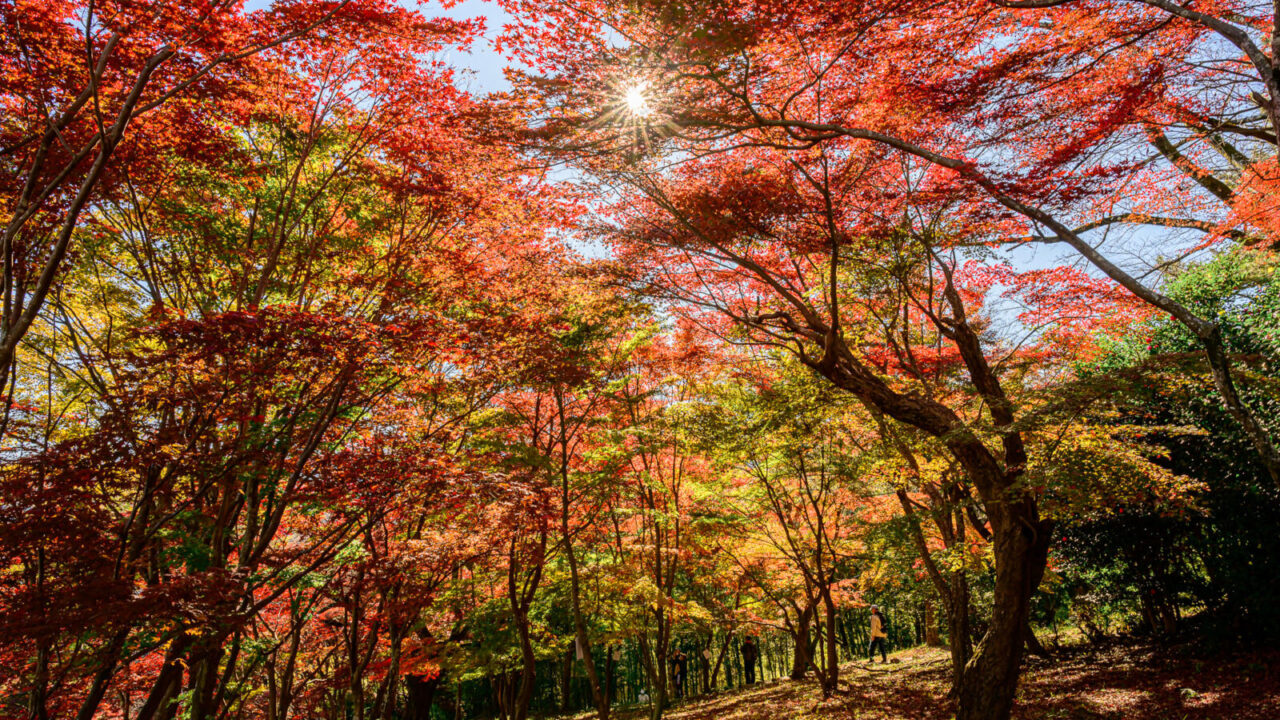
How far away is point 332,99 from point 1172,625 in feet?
45.0

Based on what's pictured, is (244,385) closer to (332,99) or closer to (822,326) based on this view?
(332,99)

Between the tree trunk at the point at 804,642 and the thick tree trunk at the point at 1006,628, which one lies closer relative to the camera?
the thick tree trunk at the point at 1006,628

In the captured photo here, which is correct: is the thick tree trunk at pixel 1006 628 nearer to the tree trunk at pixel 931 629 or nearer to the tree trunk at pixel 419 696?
the tree trunk at pixel 419 696

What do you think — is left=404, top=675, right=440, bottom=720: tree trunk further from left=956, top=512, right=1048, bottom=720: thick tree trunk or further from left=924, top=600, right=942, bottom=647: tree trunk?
left=924, top=600, right=942, bottom=647: tree trunk

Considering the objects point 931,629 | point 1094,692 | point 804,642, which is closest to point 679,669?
point 804,642

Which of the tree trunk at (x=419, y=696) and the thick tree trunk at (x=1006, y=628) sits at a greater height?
the thick tree trunk at (x=1006, y=628)

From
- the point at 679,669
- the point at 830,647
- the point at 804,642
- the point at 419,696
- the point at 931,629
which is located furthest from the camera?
the point at 931,629

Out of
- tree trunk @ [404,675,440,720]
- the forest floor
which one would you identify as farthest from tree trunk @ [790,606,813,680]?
tree trunk @ [404,675,440,720]

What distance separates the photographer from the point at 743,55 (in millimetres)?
4223

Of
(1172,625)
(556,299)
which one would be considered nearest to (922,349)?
(1172,625)

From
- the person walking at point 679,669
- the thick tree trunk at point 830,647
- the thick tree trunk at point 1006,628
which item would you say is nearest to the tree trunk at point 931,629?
the person walking at point 679,669

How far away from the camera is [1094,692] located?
23.2ft

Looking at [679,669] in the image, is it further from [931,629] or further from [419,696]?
[931,629]

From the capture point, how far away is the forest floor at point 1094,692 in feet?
19.5
